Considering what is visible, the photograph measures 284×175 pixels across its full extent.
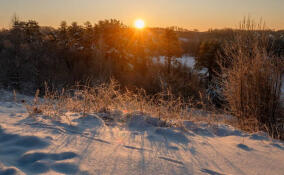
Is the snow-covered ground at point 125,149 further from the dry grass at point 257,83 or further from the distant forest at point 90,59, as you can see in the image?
the distant forest at point 90,59

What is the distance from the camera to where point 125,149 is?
2.02 metres

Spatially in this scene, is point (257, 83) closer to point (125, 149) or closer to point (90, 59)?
point (125, 149)

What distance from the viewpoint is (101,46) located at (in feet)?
85.6

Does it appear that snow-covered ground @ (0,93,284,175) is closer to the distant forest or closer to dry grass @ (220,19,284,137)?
dry grass @ (220,19,284,137)

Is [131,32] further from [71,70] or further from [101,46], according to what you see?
[71,70]

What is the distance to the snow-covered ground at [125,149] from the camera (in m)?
1.61

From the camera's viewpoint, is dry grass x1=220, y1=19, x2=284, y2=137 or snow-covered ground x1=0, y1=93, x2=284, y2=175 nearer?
snow-covered ground x1=0, y1=93, x2=284, y2=175

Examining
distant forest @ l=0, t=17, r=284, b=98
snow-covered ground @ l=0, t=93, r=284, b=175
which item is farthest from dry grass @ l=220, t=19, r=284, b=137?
distant forest @ l=0, t=17, r=284, b=98

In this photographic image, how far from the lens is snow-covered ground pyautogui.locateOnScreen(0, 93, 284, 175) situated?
161 cm

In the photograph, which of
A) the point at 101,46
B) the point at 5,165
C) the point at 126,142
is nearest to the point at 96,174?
the point at 5,165

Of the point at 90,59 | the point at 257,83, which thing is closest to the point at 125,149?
the point at 257,83

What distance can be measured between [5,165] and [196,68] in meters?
24.0

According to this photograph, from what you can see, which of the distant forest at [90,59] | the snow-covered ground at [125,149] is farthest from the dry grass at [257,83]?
the distant forest at [90,59]

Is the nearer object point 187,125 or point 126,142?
point 126,142
